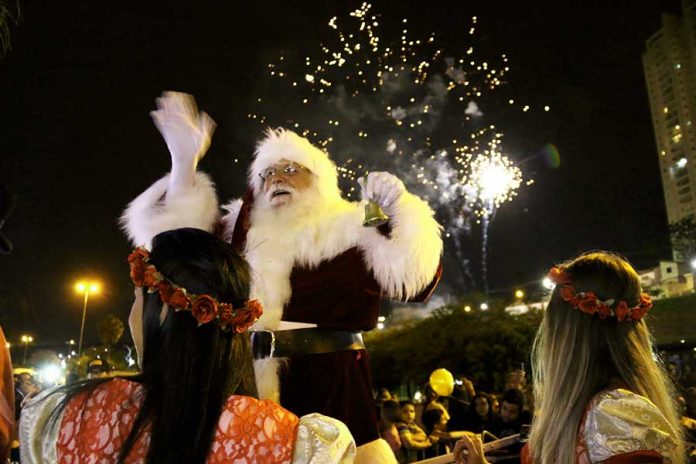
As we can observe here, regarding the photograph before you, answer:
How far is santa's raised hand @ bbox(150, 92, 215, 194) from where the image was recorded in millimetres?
3828

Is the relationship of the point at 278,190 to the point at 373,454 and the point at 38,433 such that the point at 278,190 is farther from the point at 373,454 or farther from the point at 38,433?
the point at 38,433

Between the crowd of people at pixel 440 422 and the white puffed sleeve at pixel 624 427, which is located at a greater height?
the white puffed sleeve at pixel 624 427

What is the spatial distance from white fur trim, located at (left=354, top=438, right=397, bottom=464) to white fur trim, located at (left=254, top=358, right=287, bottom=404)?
1.78 feet

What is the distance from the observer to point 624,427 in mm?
2156

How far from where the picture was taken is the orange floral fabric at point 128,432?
175 cm

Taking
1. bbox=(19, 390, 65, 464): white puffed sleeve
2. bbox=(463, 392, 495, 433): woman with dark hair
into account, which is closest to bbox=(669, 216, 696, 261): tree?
bbox=(463, 392, 495, 433): woman with dark hair

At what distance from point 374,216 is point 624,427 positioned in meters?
1.63

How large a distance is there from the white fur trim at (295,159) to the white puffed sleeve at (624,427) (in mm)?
2387

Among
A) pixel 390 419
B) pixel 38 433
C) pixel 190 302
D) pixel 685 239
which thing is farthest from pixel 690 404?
pixel 685 239

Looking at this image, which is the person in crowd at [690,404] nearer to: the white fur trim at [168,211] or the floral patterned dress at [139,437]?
the white fur trim at [168,211]

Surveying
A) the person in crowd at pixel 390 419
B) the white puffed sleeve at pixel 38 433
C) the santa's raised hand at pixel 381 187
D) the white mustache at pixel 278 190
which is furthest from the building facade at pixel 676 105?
the white puffed sleeve at pixel 38 433

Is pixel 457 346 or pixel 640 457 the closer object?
pixel 640 457

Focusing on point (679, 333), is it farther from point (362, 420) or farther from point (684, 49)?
point (684, 49)

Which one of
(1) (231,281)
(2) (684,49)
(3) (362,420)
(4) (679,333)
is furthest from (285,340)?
(2) (684,49)
